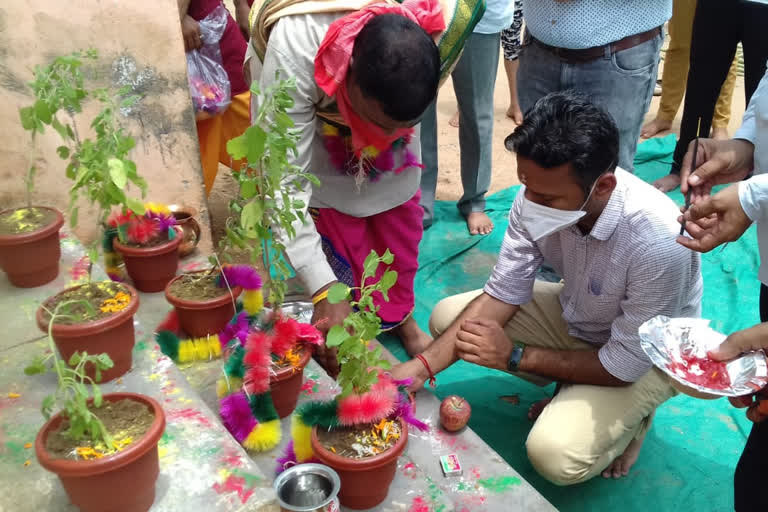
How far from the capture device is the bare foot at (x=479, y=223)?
403cm

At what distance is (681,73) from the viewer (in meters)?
5.21

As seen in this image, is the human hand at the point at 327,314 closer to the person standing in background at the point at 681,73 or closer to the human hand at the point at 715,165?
the human hand at the point at 715,165

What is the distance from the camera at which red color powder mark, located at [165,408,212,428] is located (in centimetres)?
172

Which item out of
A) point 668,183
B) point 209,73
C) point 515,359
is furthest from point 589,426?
point 668,183

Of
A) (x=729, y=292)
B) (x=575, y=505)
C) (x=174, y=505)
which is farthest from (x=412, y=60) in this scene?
(x=729, y=292)

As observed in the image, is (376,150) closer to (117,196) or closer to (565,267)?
(565,267)

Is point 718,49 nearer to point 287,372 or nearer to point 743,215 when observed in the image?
point 743,215

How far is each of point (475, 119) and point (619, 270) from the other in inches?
80.0

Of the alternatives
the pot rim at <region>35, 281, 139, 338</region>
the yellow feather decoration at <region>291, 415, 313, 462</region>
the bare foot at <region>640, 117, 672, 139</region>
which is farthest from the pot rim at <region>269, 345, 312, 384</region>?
the bare foot at <region>640, 117, 672, 139</region>

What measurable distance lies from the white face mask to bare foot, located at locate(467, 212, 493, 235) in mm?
1880

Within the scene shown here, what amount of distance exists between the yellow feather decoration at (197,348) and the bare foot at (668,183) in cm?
337

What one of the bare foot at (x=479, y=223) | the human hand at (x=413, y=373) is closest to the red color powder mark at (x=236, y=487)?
the human hand at (x=413, y=373)

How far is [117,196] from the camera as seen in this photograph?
1.74m

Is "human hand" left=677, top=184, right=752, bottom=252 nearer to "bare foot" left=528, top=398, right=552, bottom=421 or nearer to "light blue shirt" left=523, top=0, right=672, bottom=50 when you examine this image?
"bare foot" left=528, top=398, right=552, bottom=421
